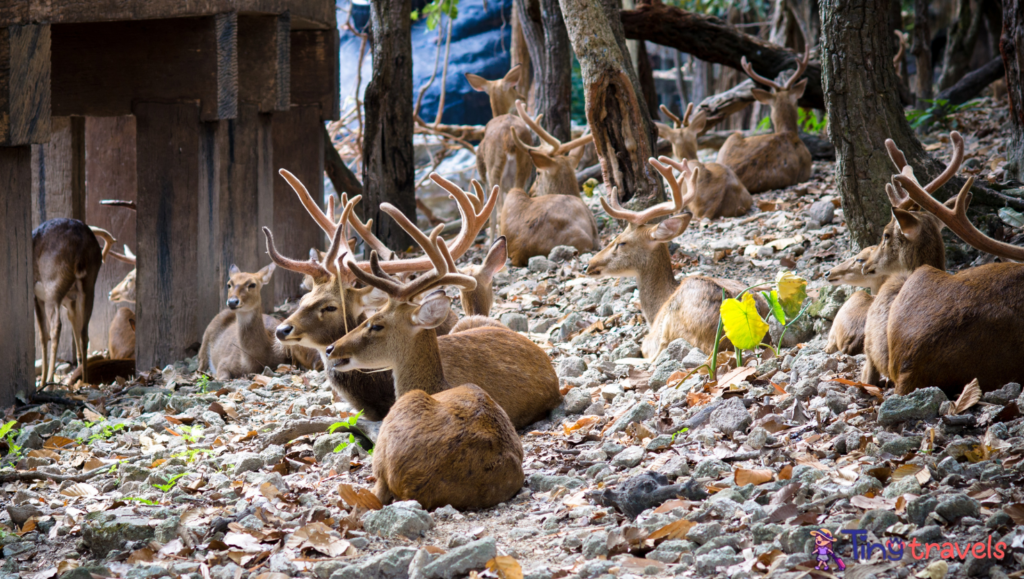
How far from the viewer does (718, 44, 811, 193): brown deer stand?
10711mm

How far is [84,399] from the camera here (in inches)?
257

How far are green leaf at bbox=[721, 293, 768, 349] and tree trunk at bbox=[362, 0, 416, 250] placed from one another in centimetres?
582

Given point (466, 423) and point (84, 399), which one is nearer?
point (466, 423)

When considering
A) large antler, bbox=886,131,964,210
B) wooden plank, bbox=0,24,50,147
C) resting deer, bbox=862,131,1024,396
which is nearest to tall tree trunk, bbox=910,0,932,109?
large antler, bbox=886,131,964,210

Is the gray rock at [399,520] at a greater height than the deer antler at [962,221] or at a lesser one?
lesser

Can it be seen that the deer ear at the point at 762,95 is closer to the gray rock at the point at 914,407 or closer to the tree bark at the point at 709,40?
the tree bark at the point at 709,40

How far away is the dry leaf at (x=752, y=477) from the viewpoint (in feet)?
11.4

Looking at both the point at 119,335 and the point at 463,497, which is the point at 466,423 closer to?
the point at 463,497

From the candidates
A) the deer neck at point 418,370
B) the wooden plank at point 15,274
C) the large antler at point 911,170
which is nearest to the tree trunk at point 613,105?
the large antler at point 911,170

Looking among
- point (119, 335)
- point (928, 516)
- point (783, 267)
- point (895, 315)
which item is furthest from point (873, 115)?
point (119, 335)

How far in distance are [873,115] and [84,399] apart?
577cm

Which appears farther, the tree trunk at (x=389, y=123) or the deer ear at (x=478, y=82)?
the deer ear at (x=478, y=82)

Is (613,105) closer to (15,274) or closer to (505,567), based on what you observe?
(15,274)

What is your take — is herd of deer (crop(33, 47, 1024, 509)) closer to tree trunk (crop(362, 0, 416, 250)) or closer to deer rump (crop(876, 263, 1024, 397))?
deer rump (crop(876, 263, 1024, 397))
